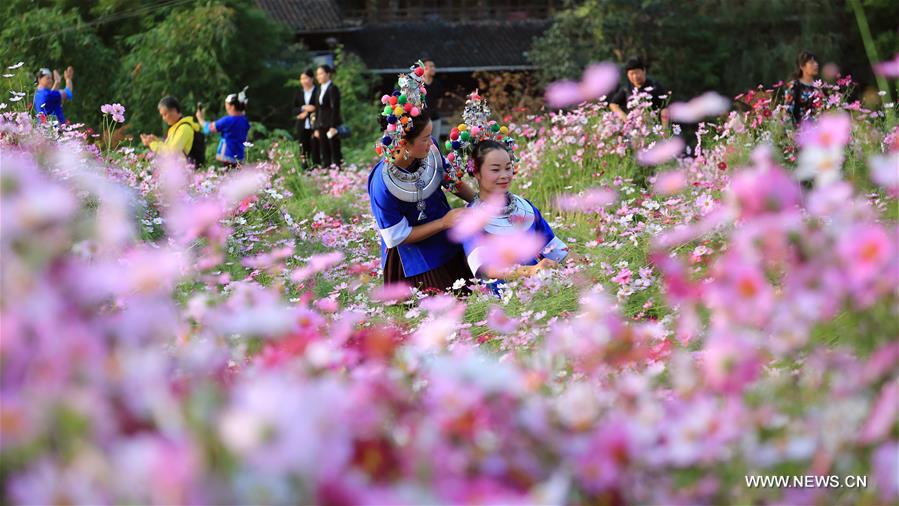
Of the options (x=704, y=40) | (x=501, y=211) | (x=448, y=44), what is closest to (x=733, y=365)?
(x=501, y=211)

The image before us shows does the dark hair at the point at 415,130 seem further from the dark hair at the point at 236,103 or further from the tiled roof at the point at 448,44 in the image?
the tiled roof at the point at 448,44

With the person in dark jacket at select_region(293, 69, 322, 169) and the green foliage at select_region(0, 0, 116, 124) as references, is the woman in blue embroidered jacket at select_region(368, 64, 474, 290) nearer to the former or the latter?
the person in dark jacket at select_region(293, 69, 322, 169)

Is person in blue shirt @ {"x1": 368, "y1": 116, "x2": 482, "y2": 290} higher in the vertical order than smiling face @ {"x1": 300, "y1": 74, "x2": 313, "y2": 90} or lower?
higher

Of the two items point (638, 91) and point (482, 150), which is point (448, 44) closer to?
point (638, 91)

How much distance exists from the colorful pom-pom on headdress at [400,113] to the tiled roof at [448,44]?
1541 cm

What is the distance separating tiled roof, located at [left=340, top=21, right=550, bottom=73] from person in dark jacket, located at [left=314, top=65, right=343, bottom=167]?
9.46 meters

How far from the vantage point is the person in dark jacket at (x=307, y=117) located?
1045 centimetres

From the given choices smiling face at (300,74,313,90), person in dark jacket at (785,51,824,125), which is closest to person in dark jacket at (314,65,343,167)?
smiling face at (300,74,313,90)

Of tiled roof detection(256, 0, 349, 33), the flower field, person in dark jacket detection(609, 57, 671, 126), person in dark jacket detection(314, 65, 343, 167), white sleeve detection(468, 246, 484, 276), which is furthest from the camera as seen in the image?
tiled roof detection(256, 0, 349, 33)

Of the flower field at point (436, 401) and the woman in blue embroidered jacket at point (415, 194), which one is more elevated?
the flower field at point (436, 401)

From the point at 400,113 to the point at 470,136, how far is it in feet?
1.02

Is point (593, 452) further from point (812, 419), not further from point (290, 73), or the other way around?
point (290, 73)

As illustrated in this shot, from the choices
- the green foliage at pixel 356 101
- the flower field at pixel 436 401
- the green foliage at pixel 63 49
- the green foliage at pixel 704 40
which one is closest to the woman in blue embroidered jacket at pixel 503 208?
the flower field at pixel 436 401

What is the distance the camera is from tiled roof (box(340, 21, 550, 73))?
65.1 feet
